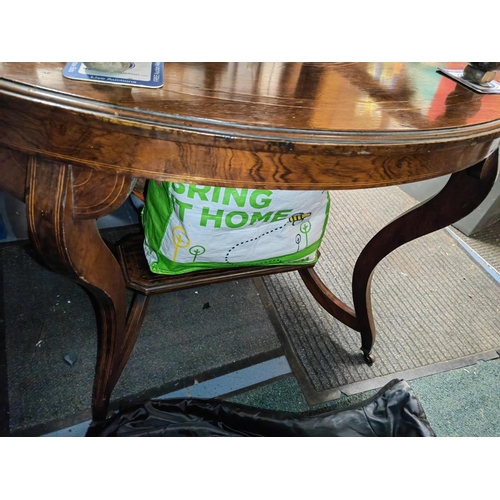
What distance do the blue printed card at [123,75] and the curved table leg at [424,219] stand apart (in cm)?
59

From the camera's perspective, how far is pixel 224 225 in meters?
0.76

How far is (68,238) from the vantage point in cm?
47

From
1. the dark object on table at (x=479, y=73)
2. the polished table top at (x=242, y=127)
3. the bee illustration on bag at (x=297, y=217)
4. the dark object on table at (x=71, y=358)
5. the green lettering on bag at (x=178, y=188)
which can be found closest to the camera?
the polished table top at (x=242, y=127)

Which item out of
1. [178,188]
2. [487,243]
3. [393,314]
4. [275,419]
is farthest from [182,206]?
[487,243]

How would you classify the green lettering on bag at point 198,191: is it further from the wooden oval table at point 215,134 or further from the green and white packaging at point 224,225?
the wooden oval table at point 215,134

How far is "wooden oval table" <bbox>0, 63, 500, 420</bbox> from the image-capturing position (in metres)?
0.37

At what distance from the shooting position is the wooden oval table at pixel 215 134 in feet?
1.23

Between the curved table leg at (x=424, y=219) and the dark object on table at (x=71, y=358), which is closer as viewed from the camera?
the curved table leg at (x=424, y=219)

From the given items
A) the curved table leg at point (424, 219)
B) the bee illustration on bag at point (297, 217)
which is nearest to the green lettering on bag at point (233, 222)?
the bee illustration on bag at point (297, 217)

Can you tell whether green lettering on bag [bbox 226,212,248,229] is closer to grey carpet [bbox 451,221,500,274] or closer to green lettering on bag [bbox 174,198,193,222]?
green lettering on bag [bbox 174,198,193,222]

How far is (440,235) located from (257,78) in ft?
4.44

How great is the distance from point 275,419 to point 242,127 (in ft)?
2.06

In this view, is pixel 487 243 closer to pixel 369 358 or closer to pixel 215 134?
pixel 369 358
